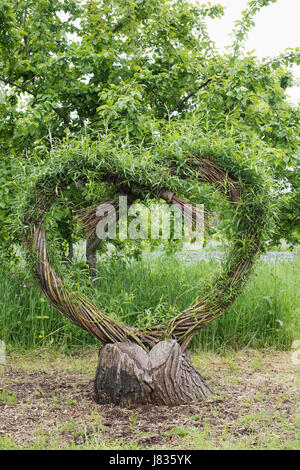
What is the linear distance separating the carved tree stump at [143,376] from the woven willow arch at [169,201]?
0.14 m

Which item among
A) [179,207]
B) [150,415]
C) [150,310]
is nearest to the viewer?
[150,415]

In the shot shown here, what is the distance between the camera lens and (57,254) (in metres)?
3.52

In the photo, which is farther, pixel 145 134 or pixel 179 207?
pixel 145 134

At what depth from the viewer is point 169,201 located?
132 inches

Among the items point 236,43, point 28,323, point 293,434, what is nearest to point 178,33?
point 236,43

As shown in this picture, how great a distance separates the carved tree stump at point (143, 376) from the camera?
317cm

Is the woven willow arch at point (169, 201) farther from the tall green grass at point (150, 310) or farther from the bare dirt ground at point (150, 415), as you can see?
the tall green grass at point (150, 310)

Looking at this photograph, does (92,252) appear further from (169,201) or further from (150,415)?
(150,415)

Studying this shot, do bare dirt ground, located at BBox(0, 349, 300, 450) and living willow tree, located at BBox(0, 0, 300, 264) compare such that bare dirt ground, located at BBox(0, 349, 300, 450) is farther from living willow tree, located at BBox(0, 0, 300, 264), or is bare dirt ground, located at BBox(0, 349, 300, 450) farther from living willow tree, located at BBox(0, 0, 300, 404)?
living willow tree, located at BBox(0, 0, 300, 264)

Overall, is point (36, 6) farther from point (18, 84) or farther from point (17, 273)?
point (17, 273)

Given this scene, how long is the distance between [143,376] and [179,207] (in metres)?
1.15

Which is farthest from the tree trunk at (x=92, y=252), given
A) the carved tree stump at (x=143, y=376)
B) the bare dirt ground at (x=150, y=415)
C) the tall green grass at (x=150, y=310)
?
the carved tree stump at (x=143, y=376)

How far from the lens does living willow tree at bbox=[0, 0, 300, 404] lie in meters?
3.28

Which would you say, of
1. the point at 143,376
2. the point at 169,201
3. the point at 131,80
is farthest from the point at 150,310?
the point at 131,80
